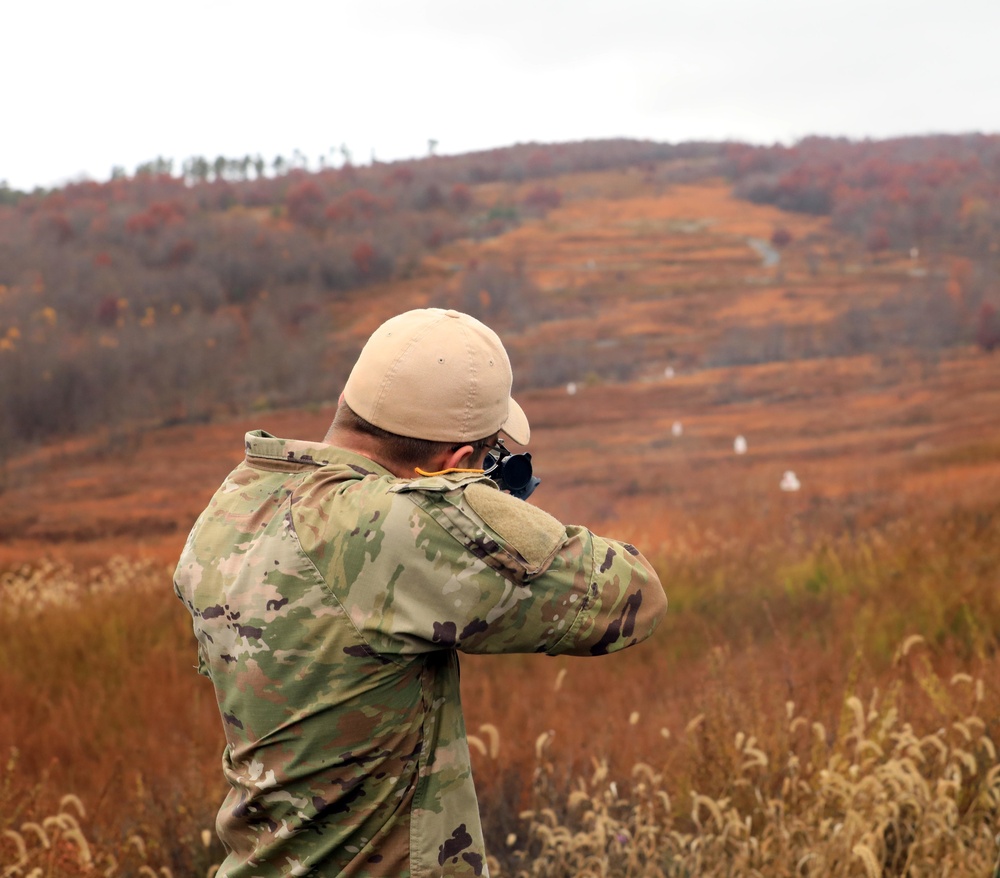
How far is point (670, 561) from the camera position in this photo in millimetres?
7547

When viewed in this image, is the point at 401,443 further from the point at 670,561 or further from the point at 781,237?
the point at 781,237

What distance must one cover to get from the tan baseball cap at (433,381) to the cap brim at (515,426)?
45 mm

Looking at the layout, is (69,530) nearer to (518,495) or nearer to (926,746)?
(926,746)

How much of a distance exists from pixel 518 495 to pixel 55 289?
15.5m

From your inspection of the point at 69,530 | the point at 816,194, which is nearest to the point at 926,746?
the point at 69,530

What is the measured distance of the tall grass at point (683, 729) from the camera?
2820 mm

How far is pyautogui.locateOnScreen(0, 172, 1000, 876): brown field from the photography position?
319 centimetres

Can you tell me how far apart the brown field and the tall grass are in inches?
0.8

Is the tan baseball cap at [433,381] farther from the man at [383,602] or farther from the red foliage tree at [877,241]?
the red foliage tree at [877,241]

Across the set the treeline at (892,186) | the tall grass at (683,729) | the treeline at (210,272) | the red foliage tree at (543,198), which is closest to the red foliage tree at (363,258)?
the treeline at (210,272)

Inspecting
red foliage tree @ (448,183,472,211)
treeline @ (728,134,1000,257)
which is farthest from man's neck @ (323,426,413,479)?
A: red foliage tree @ (448,183,472,211)

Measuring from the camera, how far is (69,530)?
10734 mm

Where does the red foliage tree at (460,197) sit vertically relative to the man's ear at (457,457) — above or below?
above

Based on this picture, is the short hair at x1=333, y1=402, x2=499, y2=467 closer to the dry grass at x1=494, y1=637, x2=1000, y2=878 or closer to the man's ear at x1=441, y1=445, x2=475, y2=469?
the man's ear at x1=441, y1=445, x2=475, y2=469
